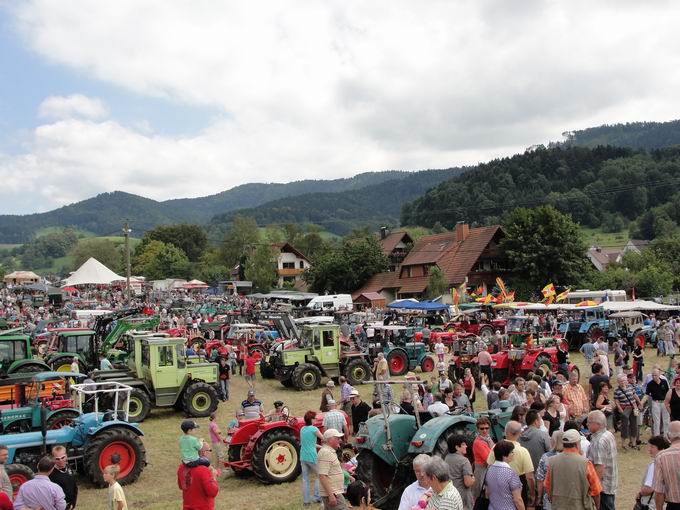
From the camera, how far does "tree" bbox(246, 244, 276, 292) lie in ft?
205

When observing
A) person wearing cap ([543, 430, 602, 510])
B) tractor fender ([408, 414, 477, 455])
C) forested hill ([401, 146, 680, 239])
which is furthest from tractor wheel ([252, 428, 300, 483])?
forested hill ([401, 146, 680, 239])

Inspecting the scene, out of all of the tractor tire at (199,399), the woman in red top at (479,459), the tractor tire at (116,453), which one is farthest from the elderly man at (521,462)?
the tractor tire at (199,399)

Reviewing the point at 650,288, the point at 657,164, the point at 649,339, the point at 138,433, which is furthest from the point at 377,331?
the point at 657,164

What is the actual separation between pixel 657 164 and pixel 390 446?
12088 centimetres

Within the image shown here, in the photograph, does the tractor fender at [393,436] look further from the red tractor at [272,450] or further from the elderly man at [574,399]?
the elderly man at [574,399]

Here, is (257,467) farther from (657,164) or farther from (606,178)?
(657,164)

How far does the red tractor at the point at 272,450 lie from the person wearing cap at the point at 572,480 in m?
4.45

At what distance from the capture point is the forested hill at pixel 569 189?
102 metres

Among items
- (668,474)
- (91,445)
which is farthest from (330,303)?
(668,474)

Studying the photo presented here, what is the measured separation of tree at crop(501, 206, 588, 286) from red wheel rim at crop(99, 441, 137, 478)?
38.1 metres

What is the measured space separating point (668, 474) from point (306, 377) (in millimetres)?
13314

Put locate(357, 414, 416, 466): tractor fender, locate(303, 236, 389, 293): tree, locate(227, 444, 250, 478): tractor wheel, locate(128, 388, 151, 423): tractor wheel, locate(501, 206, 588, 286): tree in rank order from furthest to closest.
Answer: locate(303, 236, 389, 293): tree, locate(501, 206, 588, 286): tree, locate(128, 388, 151, 423): tractor wheel, locate(227, 444, 250, 478): tractor wheel, locate(357, 414, 416, 466): tractor fender

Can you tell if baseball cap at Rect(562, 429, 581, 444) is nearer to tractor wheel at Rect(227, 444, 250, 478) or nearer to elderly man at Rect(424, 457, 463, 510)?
elderly man at Rect(424, 457, 463, 510)

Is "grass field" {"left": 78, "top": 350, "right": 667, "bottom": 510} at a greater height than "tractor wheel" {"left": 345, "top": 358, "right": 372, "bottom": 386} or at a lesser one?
lesser
